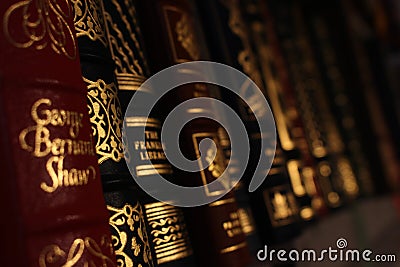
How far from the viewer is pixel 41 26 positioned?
13.4 inches

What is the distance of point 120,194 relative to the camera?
41cm

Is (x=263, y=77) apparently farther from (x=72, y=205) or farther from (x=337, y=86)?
(x=337, y=86)

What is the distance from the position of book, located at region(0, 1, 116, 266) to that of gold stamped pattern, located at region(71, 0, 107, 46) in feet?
0.15

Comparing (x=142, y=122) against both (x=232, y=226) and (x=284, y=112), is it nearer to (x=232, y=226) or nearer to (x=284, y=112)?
(x=232, y=226)

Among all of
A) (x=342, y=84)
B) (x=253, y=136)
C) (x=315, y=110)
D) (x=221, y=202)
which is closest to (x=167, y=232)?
(x=221, y=202)

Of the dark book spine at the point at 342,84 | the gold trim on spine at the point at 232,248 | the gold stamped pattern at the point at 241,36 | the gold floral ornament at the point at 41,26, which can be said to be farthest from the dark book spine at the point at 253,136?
the dark book spine at the point at 342,84

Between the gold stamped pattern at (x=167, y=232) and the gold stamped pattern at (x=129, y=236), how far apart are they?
33 mm

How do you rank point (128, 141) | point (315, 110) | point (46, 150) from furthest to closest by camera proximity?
point (315, 110) → point (128, 141) → point (46, 150)

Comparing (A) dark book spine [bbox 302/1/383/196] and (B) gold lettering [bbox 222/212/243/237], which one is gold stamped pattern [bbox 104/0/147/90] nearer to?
(B) gold lettering [bbox 222/212/243/237]

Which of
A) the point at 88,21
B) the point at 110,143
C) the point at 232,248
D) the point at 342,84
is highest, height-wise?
the point at 342,84

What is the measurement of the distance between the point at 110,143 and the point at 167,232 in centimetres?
11

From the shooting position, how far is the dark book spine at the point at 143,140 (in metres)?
0.45

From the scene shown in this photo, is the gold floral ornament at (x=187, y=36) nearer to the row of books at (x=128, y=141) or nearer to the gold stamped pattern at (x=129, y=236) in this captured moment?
the row of books at (x=128, y=141)

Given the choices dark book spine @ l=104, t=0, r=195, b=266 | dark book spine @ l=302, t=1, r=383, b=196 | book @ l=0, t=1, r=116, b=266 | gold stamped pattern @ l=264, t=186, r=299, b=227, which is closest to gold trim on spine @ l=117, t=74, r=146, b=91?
dark book spine @ l=104, t=0, r=195, b=266
